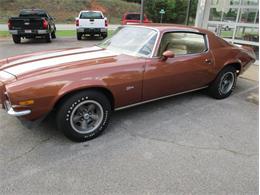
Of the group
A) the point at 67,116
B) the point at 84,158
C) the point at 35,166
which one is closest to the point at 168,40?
the point at 67,116

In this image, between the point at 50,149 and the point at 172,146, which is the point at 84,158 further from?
the point at 172,146

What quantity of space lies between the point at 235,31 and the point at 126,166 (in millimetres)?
7692

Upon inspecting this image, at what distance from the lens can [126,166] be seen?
269cm

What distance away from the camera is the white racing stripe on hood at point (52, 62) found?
10.1 ft

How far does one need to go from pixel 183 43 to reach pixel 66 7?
3278 centimetres

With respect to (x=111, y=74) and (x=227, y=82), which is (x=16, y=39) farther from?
(x=227, y=82)

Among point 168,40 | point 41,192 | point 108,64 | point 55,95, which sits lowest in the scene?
point 41,192

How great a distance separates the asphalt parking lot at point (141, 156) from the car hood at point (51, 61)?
2.87ft

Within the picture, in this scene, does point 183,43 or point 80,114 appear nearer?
point 80,114

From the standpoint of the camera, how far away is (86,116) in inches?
124

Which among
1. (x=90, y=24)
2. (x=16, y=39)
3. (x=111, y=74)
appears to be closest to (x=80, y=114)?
(x=111, y=74)

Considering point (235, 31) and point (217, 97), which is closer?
point (217, 97)

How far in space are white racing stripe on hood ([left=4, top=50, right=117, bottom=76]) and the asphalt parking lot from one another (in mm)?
872

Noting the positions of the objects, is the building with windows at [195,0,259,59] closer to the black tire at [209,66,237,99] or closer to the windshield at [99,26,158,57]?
the black tire at [209,66,237,99]
